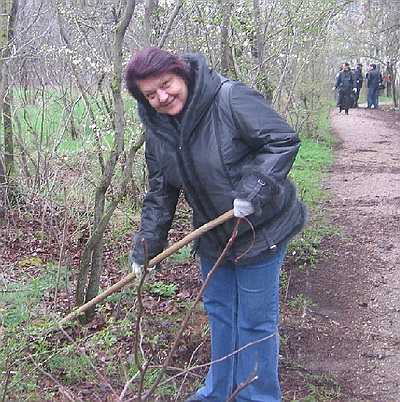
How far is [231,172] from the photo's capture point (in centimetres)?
270

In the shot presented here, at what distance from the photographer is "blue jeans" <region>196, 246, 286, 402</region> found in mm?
2871

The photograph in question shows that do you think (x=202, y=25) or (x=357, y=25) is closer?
(x=202, y=25)

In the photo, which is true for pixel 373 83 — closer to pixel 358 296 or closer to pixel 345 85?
pixel 345 85

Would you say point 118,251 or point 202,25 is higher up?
point 202,25

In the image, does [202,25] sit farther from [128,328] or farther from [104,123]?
[128,328]

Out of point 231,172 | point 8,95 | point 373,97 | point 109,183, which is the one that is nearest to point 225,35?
point 8,95

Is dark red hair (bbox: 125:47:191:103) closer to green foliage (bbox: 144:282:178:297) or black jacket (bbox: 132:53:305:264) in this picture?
black jacket (bbox: 132:53:305:264)

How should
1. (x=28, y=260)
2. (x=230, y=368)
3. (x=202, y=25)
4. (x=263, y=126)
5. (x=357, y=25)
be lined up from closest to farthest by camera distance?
(x=263, y=126), (x=230, y=368), (x=28, y=260), (x=202, y=25), (x=357, y=25)

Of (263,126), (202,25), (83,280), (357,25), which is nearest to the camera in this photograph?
(263,126)

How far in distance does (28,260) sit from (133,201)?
1542mm

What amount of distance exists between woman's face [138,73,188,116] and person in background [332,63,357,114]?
58.3 ft

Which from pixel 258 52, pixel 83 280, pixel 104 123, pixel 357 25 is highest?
pixel 357 25

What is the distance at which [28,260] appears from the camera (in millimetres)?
5660

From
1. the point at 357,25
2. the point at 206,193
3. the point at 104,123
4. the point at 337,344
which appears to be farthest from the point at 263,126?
the point at 357,25
